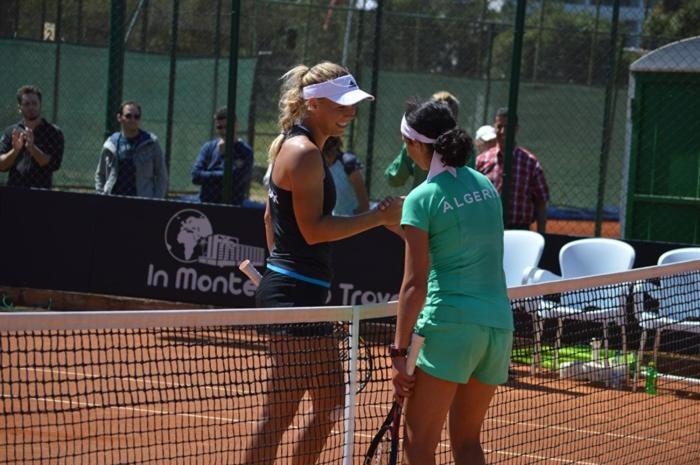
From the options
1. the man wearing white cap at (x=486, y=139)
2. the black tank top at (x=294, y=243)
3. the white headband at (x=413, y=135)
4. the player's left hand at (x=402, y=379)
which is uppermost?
the white headband at (x=413, y=135)

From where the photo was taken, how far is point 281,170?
433 cm

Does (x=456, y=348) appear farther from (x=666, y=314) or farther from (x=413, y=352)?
(x=666, y=314)

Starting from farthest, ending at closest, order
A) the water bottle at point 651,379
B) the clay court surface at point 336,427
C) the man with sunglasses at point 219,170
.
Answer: the man with sunglasses at point 219,170, the water bottle at point 651,379, the clay court surface at point 336,427

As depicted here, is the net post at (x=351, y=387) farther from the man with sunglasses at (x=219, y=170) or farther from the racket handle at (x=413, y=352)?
the man with sunglasses at (x=219, y=170)

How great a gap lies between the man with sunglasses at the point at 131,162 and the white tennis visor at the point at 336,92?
6.29 meters

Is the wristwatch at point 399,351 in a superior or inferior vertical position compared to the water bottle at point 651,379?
superior

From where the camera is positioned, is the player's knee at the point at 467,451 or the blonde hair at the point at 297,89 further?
the blonde hair at the point at 297,89

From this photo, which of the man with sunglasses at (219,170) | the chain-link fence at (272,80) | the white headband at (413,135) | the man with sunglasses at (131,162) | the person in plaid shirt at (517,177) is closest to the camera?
the white headband at (413,135)

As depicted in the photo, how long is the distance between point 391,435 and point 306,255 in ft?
2.40

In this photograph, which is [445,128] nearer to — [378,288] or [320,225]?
[320,225]

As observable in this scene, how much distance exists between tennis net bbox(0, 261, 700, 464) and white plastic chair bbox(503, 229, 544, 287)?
0.51 m

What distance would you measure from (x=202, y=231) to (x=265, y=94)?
7373 millimetres

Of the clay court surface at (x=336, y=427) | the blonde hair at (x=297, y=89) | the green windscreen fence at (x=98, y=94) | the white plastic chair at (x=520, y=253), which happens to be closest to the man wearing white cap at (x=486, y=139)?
the white plastic chair at (x=520, y=253)

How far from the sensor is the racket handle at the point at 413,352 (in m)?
3.97
